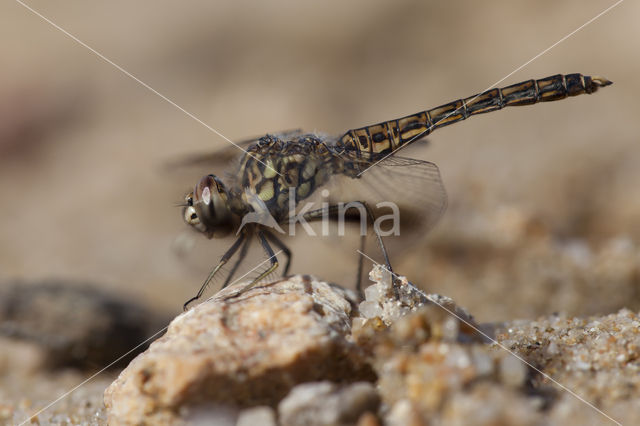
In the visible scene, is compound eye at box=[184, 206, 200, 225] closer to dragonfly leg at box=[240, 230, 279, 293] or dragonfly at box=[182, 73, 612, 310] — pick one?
dragonfly at box=[182, 73, 612, 310]

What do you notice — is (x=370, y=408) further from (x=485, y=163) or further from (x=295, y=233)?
(x=485, y=163)

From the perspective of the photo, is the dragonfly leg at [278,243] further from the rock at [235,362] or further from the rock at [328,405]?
the rock at [328,405]

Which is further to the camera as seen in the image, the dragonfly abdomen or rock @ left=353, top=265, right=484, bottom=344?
the dragonfly abdomen

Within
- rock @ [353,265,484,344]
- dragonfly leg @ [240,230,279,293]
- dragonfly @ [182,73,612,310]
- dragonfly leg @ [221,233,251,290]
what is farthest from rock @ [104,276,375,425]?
dragonfly leg @ [221,233,251,290]

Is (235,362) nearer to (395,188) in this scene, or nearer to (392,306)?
Answer: (392,306)

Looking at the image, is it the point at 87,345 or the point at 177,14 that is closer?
the point at 87,345

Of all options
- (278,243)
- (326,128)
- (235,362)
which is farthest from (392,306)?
(326,128)

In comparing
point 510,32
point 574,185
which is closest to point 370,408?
point 574,185
